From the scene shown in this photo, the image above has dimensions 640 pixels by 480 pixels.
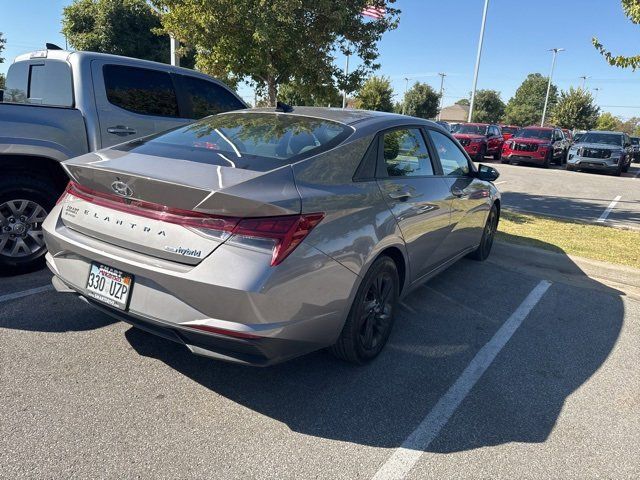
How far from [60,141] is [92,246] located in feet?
7.07

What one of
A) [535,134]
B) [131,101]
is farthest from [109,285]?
[535,134]

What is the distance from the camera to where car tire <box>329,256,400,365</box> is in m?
2.96

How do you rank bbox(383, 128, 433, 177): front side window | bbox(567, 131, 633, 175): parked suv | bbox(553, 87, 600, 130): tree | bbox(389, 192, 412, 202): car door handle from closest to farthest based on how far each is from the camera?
1. bbox(389, 192, 412, 202): car door handle
2. bbox(383, 128, 433, 177): front side window
3. bbox(567, 131, 633, 175): parked suv
4. bbox(553, 87, 600, 130): tree

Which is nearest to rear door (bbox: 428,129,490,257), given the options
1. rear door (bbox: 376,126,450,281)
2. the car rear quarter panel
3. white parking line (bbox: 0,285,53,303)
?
rear door (bbox: 376,126,450,281)

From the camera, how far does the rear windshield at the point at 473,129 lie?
957 inches

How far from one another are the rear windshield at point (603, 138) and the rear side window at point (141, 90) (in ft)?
65.2

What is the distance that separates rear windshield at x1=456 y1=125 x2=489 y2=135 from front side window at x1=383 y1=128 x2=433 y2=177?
2177cm

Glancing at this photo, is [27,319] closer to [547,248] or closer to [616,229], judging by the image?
[547,248]

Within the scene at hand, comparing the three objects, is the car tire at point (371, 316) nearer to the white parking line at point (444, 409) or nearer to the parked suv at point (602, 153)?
the white parking line at point (444, 409)

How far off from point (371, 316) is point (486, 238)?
10.4ft

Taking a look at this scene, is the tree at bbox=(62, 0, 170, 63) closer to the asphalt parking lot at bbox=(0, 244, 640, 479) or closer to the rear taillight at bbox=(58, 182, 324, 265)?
the asphalt parking lot at bbox=(0, 244, 640, 479)

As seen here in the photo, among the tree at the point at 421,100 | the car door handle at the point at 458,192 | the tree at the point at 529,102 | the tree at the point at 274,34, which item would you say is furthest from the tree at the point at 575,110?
the car door handle at the point at 458,192

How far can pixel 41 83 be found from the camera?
495 cm

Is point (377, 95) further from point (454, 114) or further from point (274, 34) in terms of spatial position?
point (454, 114)
